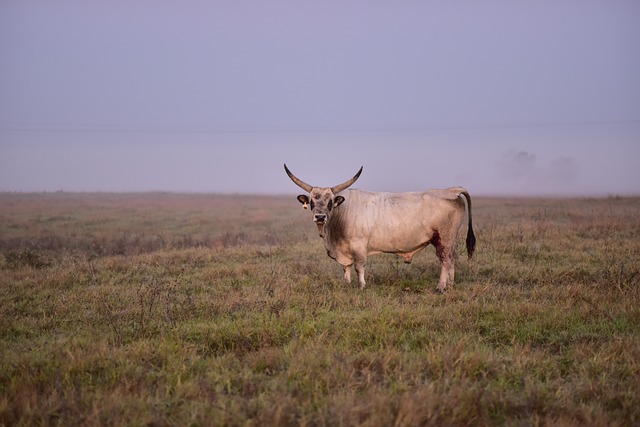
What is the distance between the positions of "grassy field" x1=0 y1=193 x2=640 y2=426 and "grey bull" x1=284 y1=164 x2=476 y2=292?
0.59 metres

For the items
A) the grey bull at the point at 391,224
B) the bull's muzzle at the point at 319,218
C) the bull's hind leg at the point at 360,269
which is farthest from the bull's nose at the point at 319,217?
the bull's hind leg at the point at 360,269

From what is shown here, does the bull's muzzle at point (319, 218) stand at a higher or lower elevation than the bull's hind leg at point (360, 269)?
higher

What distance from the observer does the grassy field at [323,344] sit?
421 centimetres

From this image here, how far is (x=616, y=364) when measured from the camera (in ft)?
16.6

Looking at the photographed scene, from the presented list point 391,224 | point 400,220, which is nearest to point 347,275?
point 391,224

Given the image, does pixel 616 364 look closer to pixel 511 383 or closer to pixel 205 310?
pixel 511 383

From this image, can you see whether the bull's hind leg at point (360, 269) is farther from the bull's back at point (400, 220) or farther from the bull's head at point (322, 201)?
the bull's head at point (322, 201)

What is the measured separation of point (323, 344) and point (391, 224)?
144 inches

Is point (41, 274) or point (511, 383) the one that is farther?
point (41, 274)

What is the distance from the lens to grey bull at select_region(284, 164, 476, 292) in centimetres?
893

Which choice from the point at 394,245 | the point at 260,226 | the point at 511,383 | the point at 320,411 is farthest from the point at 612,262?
the point at 260,226

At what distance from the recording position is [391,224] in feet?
29.3

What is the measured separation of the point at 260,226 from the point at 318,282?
1561 cm

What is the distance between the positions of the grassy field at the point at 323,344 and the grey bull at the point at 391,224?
0.59m
